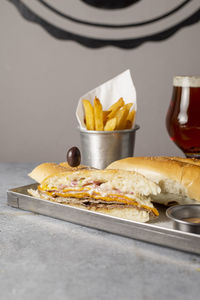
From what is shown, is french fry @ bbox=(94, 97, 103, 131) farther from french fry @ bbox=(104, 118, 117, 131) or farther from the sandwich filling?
the sandwich filling

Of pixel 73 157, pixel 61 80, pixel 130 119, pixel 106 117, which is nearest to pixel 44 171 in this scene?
pixel 73 157

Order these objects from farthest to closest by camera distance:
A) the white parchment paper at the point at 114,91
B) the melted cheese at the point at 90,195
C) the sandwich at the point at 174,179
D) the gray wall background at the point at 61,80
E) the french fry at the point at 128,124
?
the gray wall background at the point at 61,80, the white parchment paper at the point at 114,91, the french fry at the point at 128,124, the sandwich at the point at 174,179, the melted cheese at the point at 90,195

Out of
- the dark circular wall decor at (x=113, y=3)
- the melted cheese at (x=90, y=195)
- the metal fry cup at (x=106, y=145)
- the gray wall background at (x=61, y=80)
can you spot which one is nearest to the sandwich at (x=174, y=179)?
the melted cheese at (x=90, y=195)

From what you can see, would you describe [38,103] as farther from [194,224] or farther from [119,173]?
[194,224]

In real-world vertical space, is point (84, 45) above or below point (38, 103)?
above

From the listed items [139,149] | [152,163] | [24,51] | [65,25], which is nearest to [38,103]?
[24,51]

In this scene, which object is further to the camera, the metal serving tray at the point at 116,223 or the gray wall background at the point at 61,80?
the gray wall background at the point at 61,80

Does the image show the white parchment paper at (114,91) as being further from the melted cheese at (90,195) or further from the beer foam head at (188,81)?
the melted cheese at (90,195)
